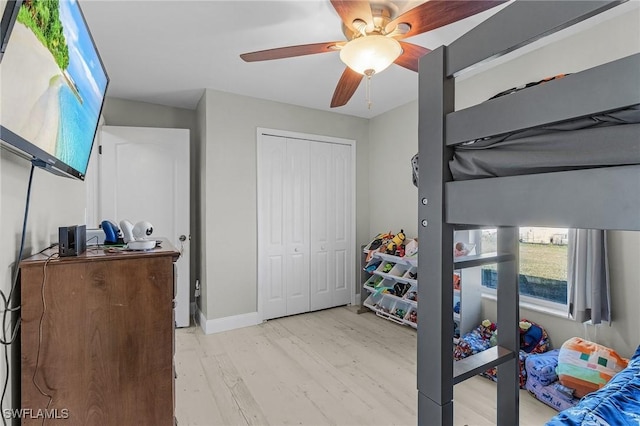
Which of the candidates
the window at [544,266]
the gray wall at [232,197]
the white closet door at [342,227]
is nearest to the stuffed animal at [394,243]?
the white closet door at [342,227]

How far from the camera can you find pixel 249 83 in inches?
117

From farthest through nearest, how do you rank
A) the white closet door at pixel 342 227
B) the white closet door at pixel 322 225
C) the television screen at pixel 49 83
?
the white closet door at pixel 342 227 → the white closet door at pixel 322 225 → the television screen at pixel 49 83

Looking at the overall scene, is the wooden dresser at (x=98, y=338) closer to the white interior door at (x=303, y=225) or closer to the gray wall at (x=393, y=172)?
the white interior door at (x=303, y=225)

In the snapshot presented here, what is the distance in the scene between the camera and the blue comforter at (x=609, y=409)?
819 millimetres

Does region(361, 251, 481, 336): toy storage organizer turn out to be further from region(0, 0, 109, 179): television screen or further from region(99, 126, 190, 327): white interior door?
region(0, 0, 109, 179): television screen

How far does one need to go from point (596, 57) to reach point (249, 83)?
2.68 m

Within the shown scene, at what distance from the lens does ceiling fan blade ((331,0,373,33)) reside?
1.41 m

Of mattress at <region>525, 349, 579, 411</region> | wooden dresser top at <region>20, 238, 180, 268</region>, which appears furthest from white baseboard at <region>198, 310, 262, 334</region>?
mattress at <region>525, 349, 579, 411</region>

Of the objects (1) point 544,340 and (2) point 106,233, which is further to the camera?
(1) point 544,340

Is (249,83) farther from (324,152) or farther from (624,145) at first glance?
(624,145)

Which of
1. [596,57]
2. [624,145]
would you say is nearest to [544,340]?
[596,57]

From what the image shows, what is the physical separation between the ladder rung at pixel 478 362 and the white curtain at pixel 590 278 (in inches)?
43.3

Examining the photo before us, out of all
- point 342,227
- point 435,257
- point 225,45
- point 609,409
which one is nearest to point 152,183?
point 225,45

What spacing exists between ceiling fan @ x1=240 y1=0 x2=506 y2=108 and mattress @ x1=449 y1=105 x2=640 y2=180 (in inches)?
34.3
